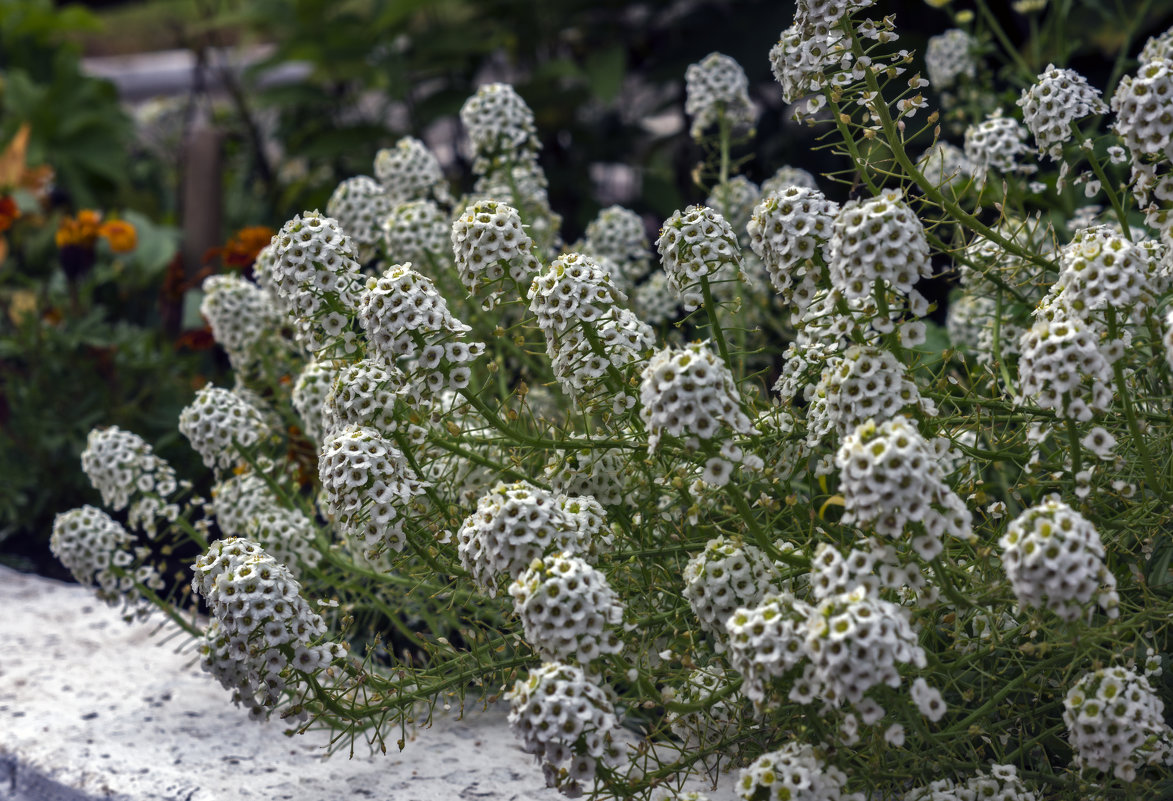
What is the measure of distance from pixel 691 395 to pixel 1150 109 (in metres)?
0.76

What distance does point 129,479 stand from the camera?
7.40 feet

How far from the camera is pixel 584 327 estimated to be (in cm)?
165

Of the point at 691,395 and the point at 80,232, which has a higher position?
the point at 691,395

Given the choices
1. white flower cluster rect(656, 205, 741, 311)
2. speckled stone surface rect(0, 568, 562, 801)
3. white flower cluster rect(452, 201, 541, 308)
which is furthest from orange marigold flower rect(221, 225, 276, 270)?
white flower cluster rect(656, 205, 741, 311)

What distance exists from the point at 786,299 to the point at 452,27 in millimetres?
3800

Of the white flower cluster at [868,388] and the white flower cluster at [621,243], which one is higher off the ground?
the white flower cluster at [868,388]

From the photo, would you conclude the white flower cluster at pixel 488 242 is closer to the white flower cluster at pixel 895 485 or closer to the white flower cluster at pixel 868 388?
the white flower cluster at pixel 868 388

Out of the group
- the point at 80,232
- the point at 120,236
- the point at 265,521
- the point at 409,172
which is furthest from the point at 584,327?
the point at 120,236

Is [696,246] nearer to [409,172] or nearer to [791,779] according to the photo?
[791,779]

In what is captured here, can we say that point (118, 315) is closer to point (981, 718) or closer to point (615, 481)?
point (615, 481)

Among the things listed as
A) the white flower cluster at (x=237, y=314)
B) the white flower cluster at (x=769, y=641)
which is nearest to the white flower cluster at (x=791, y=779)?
the white flower cluster at (x=769, y=641)

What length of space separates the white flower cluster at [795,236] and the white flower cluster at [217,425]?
110 cm

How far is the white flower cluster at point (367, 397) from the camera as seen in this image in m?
1.74

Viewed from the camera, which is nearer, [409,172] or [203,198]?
[409,172]
